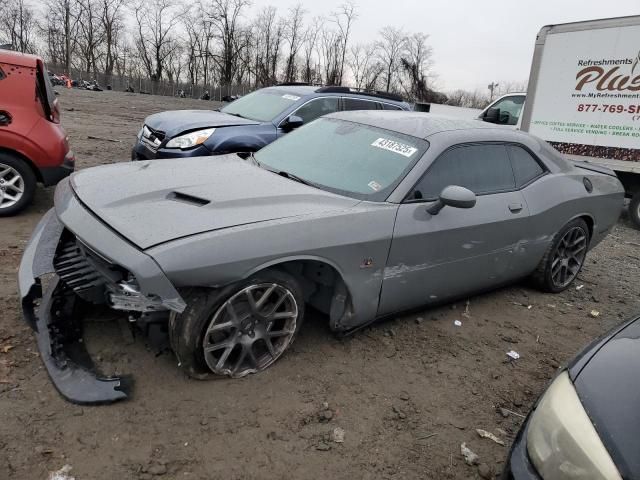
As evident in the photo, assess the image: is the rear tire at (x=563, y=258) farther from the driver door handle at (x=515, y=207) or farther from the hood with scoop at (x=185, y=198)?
the hood with scoop at (x=185, y=198)

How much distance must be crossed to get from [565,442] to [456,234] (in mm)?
1962

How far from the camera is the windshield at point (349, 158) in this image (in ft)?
11.1

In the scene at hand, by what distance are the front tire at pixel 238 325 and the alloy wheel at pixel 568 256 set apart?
2856 mm

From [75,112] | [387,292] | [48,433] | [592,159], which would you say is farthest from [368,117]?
[75,112]

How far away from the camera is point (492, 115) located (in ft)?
33.7

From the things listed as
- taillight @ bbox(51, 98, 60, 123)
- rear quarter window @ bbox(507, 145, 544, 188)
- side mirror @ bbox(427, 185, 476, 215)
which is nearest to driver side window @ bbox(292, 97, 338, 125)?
taillight @ bbox(51, 98, 60, 123)

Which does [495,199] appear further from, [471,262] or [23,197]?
[23,197]

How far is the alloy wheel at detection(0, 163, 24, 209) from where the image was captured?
5.21 m

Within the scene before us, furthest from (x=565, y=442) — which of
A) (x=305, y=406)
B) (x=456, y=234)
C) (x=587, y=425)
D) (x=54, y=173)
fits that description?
(x=54, y=173)

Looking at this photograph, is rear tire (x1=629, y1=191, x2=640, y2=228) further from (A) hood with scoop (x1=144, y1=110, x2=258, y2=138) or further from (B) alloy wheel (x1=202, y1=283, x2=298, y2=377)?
(B) alloy wheel (x1=202, y1=283, x2=298, y2=377)

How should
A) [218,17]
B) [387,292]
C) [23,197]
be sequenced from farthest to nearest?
1. [218,17]
2. [23,197]
3. [387,292]

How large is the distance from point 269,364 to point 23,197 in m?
3.77

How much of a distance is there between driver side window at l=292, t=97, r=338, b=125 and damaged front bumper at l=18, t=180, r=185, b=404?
14.3ft

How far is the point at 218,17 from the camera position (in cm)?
5412
